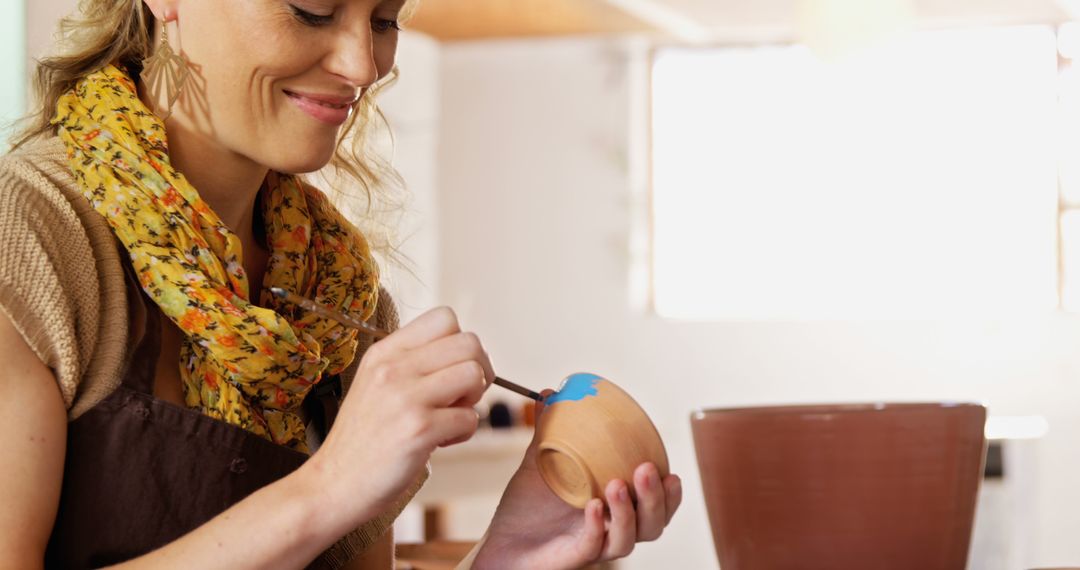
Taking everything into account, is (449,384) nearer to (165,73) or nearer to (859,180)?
(165,73)

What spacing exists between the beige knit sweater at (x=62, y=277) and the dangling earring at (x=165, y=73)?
0.32 feet

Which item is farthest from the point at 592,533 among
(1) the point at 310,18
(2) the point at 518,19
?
(2) the point at 518,19

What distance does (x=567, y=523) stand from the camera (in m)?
1.05

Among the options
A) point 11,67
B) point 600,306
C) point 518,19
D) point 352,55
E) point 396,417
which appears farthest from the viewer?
point 600,306

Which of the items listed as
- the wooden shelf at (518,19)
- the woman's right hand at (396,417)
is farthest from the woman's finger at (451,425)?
the wooden shelf at (518,19)

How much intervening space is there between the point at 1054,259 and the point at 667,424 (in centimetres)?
186

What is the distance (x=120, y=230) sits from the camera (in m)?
1.06

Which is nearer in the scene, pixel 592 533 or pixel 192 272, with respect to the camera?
pixel 592 533

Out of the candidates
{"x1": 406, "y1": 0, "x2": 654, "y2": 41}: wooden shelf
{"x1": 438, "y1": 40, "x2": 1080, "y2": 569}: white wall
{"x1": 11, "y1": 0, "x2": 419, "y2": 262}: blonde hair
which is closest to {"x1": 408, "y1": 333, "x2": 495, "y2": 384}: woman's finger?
{"x1": 11, "y1": 0, "x2": 419, "y2": 262}: blonde hair

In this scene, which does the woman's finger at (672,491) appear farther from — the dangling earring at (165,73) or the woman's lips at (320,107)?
the dangling earring at (165,73)

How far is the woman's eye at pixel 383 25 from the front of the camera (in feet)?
3.80

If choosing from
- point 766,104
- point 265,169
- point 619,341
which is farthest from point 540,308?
point 265,169

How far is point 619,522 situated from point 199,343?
0.41m

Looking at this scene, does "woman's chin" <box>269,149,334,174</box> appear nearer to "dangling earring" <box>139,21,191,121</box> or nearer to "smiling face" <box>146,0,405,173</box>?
"smiling face" <box>146,0,405,173</box>
